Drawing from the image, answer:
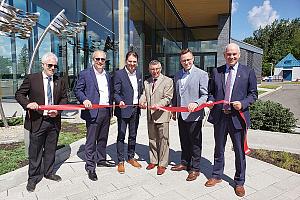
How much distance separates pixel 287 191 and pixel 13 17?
21.8 ft

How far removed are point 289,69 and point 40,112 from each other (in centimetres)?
6741

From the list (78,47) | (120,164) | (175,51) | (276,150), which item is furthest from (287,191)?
(175,51)

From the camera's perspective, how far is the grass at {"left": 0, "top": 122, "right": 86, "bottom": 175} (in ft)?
13.7

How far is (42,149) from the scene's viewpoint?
3.81 m

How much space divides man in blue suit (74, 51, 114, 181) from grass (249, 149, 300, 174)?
3.03 meters

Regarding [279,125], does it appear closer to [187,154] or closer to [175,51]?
[187,154]

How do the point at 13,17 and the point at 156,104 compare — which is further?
the point at 13,17

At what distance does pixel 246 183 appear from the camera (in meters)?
3.91

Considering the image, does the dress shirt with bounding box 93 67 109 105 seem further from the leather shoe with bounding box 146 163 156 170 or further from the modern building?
the modern building

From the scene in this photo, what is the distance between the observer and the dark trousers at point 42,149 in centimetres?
366

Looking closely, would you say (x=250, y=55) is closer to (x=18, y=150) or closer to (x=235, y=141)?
(x=235, y=141)

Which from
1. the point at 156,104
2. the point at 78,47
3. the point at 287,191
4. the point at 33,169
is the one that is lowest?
the point at 287,191

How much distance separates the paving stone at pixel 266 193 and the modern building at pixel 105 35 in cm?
511

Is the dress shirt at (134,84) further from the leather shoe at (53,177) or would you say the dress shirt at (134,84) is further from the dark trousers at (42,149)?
the leather shoe at (53,177)
